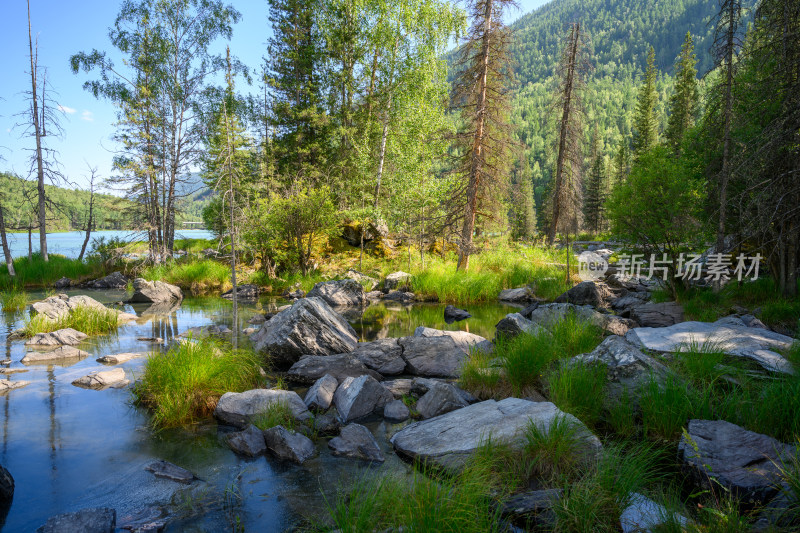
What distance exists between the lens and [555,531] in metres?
2.96

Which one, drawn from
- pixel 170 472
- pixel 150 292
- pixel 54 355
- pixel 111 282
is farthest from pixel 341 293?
pixel 170 472

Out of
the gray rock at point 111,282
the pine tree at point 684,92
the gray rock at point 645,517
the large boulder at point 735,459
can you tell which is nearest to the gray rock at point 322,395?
the gray rock at point 645,517

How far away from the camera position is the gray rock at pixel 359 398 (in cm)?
575

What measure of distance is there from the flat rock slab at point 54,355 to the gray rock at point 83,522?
20.4 ft

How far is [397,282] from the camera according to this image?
18.6 m

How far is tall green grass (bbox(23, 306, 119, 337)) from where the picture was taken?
9935 millimetres

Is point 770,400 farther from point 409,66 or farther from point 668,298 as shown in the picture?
point 409,66

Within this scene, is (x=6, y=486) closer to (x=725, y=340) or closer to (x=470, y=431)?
(x=470, y=431)

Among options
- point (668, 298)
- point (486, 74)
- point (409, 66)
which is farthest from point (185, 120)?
point (668, 298)

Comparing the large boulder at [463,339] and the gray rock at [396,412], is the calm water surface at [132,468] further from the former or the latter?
the large boulder at [463,339]

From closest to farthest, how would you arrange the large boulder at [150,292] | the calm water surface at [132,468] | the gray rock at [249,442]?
the calm water surface at [132,468] → the gray rock at [249,442] → the large boulder at [150,292]

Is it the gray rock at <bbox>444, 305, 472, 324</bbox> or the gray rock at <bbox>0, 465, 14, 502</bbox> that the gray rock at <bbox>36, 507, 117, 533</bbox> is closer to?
the gray rock at <bbox>0, 465, 14, 502</bbox>

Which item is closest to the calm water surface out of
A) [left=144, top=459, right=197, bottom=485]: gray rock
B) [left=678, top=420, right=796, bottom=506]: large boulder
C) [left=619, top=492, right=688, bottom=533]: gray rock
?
[left=144, top=459, right=197, bottom=485]: gray rock

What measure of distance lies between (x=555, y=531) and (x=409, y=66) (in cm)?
2427
